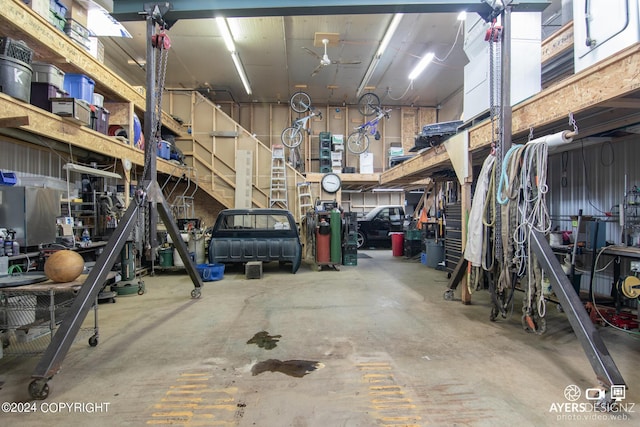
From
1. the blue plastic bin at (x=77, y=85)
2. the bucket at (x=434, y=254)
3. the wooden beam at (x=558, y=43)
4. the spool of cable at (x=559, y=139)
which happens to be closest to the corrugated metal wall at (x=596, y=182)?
the wooden beam at (x=558, y=43)

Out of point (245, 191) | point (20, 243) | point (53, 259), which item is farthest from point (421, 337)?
point (245, 191)

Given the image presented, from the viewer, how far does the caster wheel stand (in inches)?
76.9

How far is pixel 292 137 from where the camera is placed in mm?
10328

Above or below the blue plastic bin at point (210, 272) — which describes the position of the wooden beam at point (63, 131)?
above

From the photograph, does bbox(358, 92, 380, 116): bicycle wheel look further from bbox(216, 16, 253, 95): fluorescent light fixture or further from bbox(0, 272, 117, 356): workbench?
bbox(0, 272, 117, 356): workbench

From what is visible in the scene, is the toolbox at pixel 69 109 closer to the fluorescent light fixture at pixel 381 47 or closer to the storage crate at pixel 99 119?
the storage crate at pixel 99 119

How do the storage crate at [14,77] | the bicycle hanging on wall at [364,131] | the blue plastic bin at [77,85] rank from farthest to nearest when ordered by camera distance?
the bicycle hanging on wall at [364,131]
the blue plastic bin at [77,85]
the storage crate at [14,77]

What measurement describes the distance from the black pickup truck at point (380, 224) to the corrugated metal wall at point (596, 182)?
5.55 m

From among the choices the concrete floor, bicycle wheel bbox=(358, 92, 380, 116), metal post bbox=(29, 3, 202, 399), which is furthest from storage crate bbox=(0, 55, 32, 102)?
bicycle wheel bbox=(358, 92, 380, 116)

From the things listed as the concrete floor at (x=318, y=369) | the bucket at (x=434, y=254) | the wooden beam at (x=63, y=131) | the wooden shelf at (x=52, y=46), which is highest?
the wooden shelf at (x=52, y=46)

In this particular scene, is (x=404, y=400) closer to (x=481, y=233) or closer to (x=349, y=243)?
(x=481, y=233)

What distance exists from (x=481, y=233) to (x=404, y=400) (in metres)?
2.26

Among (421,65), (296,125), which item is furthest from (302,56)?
(421,65)

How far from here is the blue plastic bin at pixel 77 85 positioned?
4375 mm
